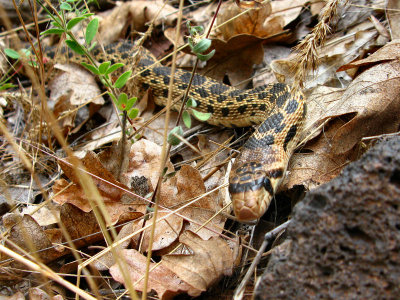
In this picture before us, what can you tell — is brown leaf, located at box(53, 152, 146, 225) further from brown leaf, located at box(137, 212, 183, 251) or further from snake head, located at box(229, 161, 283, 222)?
snake head, located at box(229, 161, 283, 222)

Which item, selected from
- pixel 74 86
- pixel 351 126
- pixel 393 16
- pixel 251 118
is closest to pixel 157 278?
pixel 351 126

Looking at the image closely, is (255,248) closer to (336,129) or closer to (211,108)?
(336,129)

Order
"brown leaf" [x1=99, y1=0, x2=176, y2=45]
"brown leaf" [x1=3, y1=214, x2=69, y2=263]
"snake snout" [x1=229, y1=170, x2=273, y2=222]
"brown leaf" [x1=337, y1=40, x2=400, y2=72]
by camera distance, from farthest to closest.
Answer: "brown leaf" [x1=99, y1=0, x2=176, y2=45] → "brown leaf" [x1=337, y1=40, x2=400, y2=72] → "brown leaf" [x1=3, y1=214, x2=69, y2=263] → "snake snout" [x1=229, y1=170, x2=273, y2=222]

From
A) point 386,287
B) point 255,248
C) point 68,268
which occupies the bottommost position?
point 255,248

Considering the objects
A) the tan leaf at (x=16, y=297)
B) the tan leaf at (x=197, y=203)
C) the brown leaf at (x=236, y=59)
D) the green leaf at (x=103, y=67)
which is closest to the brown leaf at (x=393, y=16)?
the brown leaf at (x=236, y=59)

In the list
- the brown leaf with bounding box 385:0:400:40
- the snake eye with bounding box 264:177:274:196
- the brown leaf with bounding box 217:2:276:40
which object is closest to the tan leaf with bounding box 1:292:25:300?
the snake eye with bounding box 264:177:274:196

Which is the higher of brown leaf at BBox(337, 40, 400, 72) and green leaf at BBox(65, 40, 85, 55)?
green leaf at BBox(65, 40, 85, 55)

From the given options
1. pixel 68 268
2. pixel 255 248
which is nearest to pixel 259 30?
pixel 255 248

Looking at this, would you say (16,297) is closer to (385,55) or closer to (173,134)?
(173,134)
